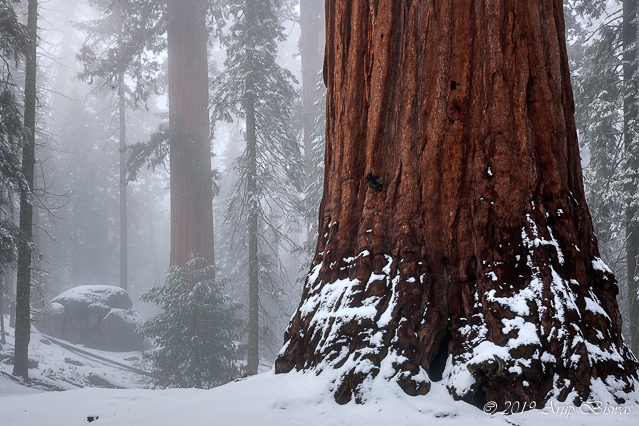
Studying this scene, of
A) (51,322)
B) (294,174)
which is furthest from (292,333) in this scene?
(51,322)

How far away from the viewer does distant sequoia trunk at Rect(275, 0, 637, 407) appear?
8.88 feet

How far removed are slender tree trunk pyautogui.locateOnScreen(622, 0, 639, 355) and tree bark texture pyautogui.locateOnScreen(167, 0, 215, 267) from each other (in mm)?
11367

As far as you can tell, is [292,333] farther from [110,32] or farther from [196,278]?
[110,32]

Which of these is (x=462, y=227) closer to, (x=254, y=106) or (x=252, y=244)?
(x=252, y=244)

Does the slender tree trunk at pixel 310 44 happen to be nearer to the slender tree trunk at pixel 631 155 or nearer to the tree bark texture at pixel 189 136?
the tree bark texture at pixel 189 136

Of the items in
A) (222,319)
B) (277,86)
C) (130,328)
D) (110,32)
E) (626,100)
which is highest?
(110,32)

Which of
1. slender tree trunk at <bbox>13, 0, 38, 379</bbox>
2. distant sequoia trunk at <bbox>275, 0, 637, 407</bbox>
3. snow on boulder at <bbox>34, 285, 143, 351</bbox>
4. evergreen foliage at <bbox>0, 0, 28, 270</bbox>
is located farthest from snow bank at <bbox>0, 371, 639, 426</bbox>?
snow on boulder at <bbox>34, 285, 143, 351</bbox>

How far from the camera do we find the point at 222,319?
40.8ft

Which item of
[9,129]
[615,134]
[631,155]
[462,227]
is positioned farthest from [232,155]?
[462,227]

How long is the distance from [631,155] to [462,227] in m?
9.22

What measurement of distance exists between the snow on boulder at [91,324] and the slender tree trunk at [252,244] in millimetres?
9861

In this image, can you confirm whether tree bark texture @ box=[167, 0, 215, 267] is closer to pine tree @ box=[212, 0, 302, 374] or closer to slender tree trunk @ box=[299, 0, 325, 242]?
pine tree @ box=[212, 0, 302, 374]

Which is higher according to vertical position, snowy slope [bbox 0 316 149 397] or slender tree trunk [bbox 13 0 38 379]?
slender tree trunk [bbox 13 0 38 379]

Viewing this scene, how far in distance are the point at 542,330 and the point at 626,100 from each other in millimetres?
11003
